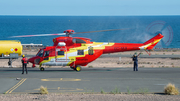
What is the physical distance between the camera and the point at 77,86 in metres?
16.7

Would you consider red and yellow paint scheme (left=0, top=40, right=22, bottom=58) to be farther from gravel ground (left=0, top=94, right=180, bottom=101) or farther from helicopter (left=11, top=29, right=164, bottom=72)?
gravel ground (left=0, top=94, right=180, bottom=101)

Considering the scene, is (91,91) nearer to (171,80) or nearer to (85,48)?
(171,80)

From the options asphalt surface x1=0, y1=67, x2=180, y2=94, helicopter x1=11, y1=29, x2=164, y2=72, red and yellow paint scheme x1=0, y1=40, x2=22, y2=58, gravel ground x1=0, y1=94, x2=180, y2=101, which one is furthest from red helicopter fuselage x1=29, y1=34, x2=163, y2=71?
gravel ground x1=0, y1=94, x2=180, y2=101

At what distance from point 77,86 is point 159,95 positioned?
5362mm

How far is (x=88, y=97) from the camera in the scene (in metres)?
13.4

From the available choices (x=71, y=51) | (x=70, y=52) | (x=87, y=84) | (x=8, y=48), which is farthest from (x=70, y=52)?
(x=8, y=48)

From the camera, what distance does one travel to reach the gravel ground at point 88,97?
13.0 metres

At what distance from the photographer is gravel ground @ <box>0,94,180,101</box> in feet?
42.5

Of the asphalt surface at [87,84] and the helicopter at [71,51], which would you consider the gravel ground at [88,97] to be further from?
the helicopter at [71,51]

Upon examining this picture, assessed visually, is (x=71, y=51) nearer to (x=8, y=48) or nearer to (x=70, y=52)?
(x=70, y=52)

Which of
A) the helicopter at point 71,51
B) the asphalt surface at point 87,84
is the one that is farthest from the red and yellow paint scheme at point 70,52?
the asphalt surface at point 87,84

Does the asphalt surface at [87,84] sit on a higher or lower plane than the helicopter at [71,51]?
lower

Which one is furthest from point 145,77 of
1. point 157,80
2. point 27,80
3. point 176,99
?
point 27,80

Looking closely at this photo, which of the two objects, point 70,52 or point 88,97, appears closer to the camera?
point 88,97
